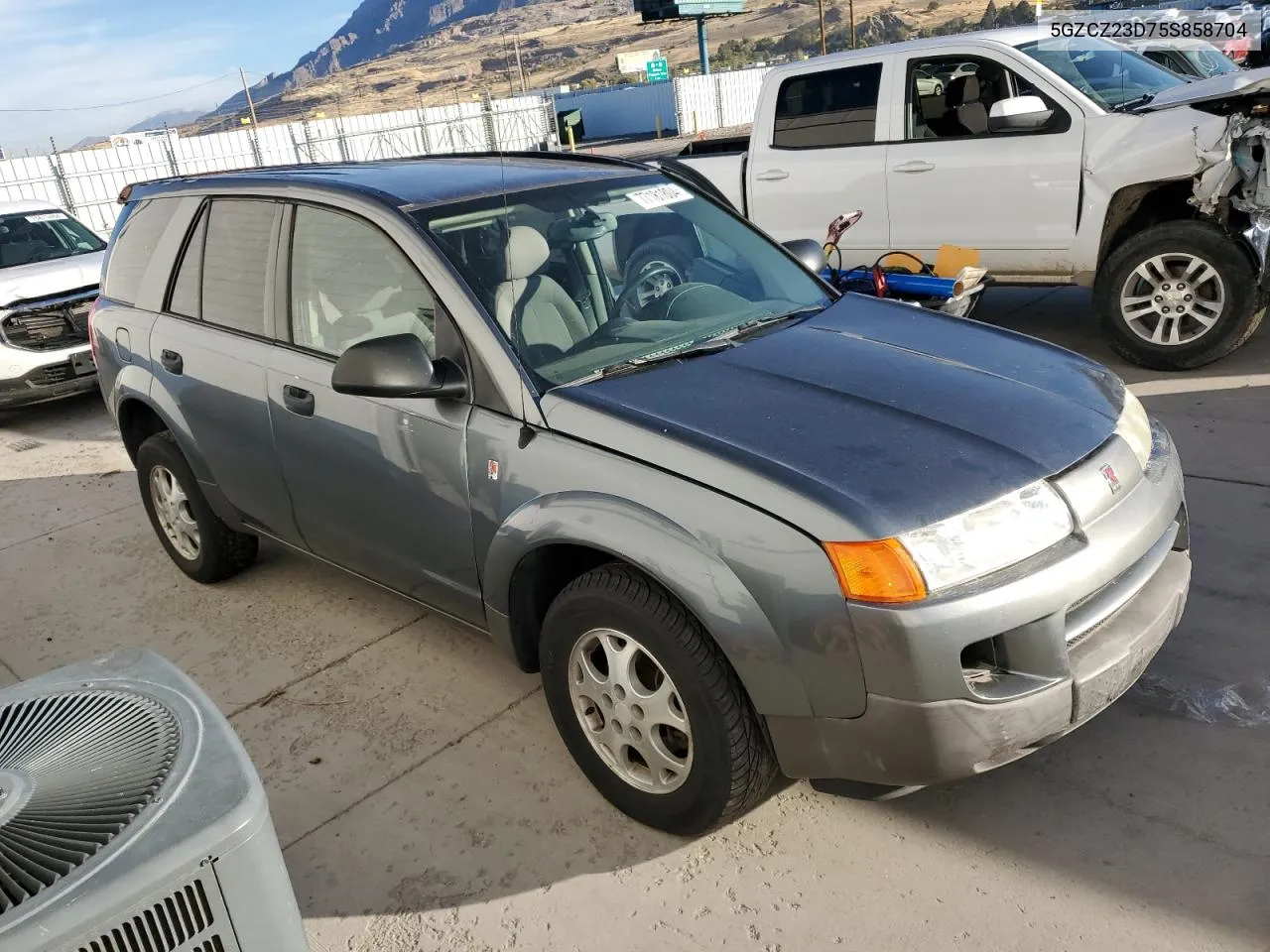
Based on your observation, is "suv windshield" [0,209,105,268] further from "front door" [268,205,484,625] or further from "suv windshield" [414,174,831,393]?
"suv windshield" [414,174,831,393]

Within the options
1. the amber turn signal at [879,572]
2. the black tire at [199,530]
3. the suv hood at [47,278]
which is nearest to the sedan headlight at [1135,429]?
the amber turn signal at [879,572]

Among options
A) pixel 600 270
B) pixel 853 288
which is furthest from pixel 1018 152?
pixel 600 270

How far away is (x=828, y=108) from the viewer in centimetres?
703

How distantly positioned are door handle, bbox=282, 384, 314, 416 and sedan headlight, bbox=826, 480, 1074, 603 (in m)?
2.01

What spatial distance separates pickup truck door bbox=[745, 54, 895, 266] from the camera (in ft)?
22.5

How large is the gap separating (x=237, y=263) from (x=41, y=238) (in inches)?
267

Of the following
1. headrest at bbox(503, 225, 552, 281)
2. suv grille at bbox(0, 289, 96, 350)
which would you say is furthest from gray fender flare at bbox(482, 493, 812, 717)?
suv grille at bbox(0, 289, 96, 350)

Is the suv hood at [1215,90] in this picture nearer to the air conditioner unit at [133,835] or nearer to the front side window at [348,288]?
the front side window at [348,288]

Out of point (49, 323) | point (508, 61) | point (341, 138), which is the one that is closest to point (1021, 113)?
point (508, 61)

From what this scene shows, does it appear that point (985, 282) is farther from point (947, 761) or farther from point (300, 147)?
point (300, 147)

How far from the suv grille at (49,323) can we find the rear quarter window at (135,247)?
165 inches

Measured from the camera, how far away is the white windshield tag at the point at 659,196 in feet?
12.2

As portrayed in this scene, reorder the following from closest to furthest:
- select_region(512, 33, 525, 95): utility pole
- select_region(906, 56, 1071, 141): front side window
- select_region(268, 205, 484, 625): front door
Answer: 1. select_region(268, 205, 484, 625): front door
2. select_region(512, 33, 525, 95): utility pole
3. select_region(906, 56, 1071, 141): front side window

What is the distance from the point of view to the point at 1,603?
4977 mm
